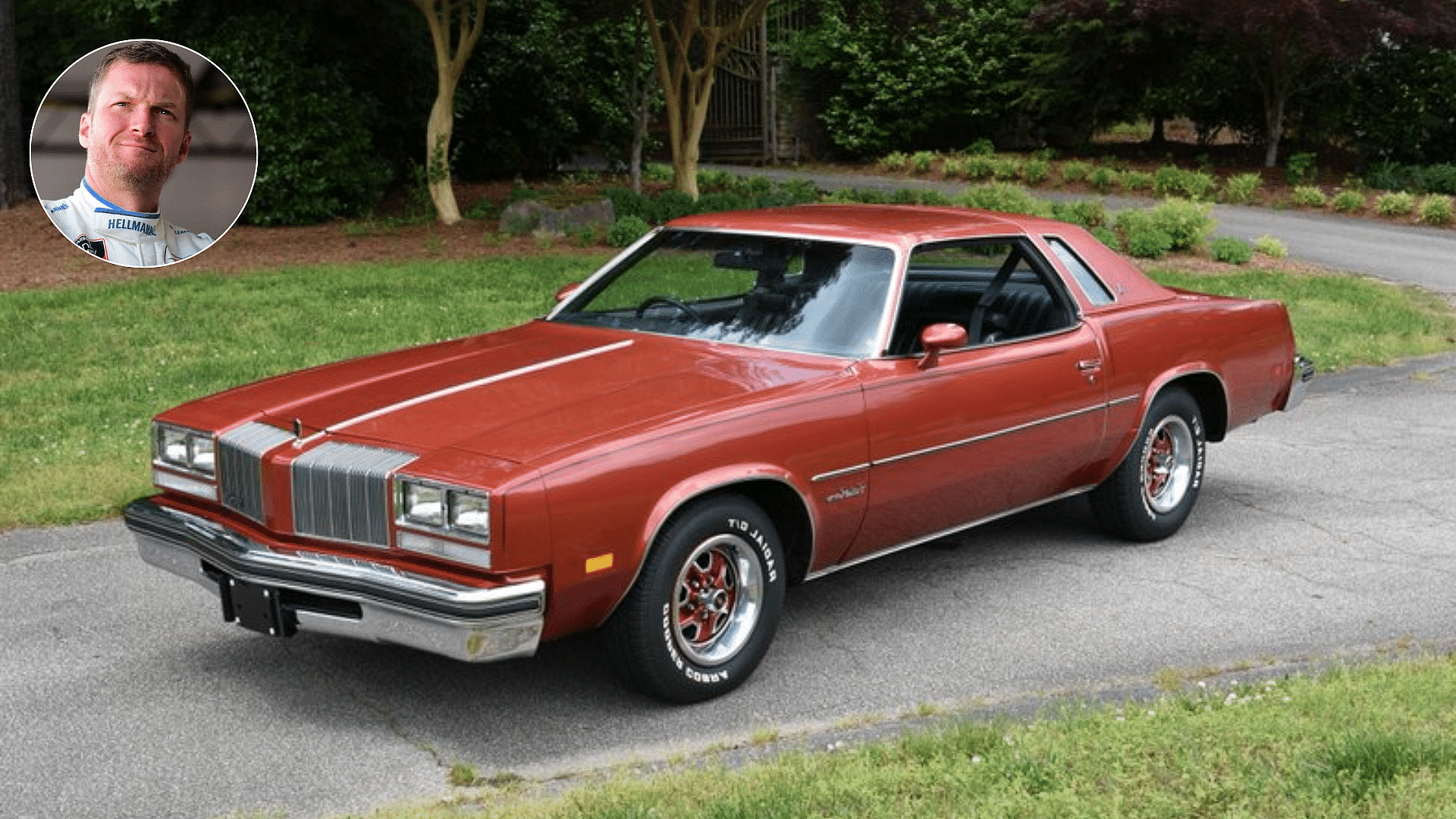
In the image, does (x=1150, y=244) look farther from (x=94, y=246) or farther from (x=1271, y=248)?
(x=94, y=246)

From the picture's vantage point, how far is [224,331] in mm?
11539

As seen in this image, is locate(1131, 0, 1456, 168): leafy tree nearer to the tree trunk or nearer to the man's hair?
the man's hair

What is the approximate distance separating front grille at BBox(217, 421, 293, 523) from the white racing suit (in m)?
8.51

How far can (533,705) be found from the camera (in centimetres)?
512

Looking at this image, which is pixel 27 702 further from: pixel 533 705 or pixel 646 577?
pixel 646 577

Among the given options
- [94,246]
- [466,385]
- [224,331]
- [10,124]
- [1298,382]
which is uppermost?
[10,124]

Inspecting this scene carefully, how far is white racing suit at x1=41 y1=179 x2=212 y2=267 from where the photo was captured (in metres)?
13.3

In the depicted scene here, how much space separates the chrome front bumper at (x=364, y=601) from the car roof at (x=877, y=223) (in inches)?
89.6

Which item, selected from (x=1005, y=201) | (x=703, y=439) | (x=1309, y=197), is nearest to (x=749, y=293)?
(x=703, y=439)

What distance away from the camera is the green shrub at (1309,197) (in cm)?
2349

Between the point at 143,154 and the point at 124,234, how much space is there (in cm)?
273

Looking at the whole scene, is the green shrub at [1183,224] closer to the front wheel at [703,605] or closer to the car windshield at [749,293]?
the car windshield at [749,293]

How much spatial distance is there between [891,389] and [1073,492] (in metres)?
1.45

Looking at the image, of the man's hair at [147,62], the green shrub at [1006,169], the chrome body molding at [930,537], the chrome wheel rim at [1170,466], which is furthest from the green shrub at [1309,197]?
the chrome body molding at [930,537]
